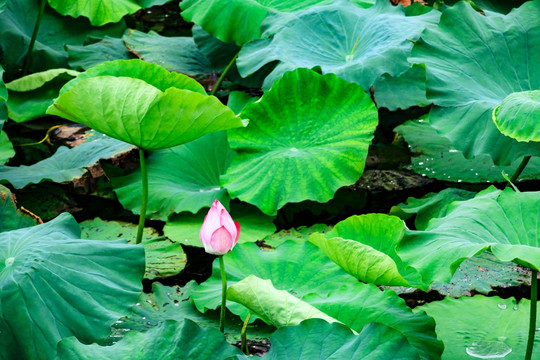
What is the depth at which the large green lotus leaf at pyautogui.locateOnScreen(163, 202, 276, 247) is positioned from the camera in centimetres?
218

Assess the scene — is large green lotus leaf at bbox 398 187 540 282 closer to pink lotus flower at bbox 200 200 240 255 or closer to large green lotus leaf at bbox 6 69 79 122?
pink lotus flower at bbox 200 200 240 255

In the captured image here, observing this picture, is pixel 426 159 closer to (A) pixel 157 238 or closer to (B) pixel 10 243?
(A) pixel 157 238

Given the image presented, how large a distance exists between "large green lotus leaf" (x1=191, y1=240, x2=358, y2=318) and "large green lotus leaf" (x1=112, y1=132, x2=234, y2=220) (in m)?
0.42

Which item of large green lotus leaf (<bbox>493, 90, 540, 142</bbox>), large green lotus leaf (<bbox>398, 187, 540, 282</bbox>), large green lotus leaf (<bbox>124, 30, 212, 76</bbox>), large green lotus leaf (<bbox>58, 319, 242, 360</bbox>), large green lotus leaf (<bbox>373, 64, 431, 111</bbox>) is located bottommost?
large green lotus leaf (<bbox>124, 30, 212, 76</bbox>)

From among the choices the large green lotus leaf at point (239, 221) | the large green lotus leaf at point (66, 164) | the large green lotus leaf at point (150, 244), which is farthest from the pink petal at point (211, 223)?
the large green lotus leaf at point (66, 164)

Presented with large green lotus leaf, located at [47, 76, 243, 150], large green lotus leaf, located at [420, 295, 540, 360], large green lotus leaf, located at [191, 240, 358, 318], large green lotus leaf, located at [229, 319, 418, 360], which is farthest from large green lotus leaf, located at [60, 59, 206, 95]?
large green lotus leaf, located at [229, 319, 418, 360]

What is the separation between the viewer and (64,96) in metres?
1.80

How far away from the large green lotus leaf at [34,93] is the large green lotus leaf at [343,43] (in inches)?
32.6

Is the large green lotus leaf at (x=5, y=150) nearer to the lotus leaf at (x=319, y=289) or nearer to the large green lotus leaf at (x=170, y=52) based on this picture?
the large green lotus leaf at (x=170, y=52)

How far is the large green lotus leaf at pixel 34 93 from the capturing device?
9.53 ft

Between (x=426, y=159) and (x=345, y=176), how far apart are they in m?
0.51

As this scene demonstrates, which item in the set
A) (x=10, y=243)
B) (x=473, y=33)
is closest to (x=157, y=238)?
(x=10, y=243)

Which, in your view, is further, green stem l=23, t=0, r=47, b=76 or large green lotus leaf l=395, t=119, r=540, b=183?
green stem l=23, t=0, r=47, b=76

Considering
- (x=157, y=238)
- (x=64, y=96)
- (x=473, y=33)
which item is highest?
(x=473, y=33)
